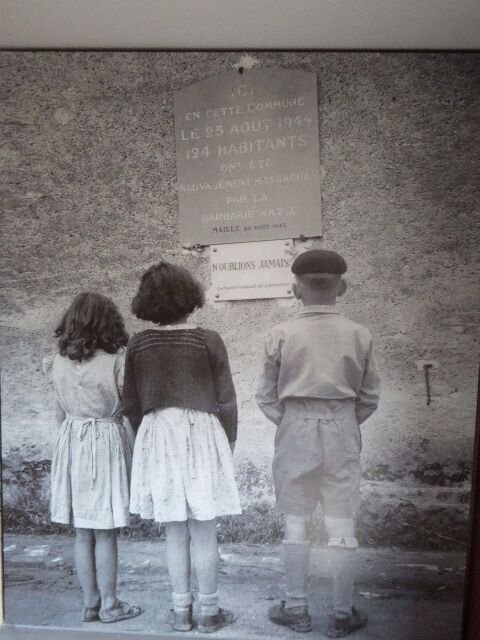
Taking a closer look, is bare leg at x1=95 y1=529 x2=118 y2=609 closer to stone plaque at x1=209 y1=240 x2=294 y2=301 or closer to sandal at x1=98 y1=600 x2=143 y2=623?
sandal at x1=98 y1=600 x2=143 y2=623

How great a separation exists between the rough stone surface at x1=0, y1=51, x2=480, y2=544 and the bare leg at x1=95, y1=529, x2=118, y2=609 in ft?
0.88

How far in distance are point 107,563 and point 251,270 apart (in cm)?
116

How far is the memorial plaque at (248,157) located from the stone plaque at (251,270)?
3 cm

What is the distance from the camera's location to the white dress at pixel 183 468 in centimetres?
221

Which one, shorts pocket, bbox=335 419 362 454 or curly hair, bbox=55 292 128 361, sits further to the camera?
curly hair, bbox=55 292 128 361

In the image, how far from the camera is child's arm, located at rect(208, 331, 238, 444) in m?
2.23

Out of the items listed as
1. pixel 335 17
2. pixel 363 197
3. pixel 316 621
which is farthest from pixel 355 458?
pixel 335 17

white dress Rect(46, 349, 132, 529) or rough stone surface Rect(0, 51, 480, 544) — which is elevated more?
rough stone surface Rect(0, 51, 480, 544)

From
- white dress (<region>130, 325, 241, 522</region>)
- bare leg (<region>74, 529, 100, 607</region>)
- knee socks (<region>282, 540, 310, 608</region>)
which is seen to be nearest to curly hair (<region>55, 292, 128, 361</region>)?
white dress (<region>130, 325, 241, 522</region>)

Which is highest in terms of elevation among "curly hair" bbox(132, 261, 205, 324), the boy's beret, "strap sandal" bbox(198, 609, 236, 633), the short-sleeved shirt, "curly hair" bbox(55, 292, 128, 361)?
the boy's beret

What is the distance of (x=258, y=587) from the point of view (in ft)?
7.30

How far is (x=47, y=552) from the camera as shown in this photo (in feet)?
7.66

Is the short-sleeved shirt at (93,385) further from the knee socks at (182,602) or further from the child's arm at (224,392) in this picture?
the knee socks at (182,602)

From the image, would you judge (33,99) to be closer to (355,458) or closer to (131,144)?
(131,144)
